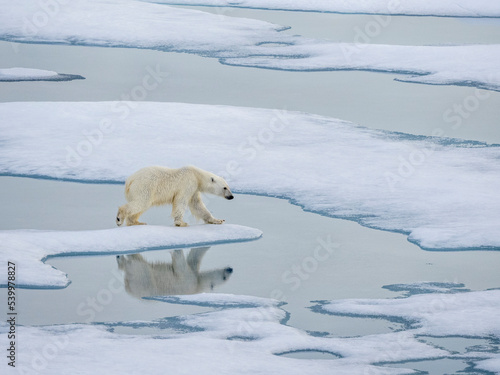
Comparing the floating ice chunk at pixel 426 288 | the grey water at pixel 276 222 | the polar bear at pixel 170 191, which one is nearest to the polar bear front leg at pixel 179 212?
the polar bear at pixel 170 191

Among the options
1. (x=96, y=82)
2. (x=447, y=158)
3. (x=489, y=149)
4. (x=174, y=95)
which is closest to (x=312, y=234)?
(x=447, y=158)

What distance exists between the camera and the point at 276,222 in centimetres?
739

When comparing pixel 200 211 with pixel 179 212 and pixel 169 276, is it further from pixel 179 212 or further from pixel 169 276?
pixel 169 276

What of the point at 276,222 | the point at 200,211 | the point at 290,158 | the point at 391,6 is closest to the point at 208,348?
the point at 200,211

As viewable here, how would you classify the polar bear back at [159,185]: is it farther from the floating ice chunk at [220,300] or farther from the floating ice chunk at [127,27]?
the floating ice chunk at [127,27]

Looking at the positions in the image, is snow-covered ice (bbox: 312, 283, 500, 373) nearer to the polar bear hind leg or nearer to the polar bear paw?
the polar bear paw

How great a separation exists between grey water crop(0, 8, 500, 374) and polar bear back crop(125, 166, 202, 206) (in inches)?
16.3

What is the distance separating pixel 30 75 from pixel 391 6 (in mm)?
9047

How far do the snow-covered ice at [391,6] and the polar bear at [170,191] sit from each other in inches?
517

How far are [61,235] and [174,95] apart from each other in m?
6.07

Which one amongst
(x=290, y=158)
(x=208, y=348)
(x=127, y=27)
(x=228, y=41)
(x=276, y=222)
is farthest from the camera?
(x=127, y=27)

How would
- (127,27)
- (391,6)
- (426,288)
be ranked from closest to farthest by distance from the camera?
(426,288) < (127,27) < (391,6)

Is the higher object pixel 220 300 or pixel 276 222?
pixel 276 222

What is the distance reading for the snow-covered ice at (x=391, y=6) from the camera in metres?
19.8
